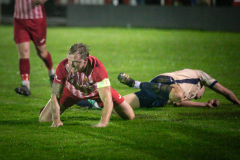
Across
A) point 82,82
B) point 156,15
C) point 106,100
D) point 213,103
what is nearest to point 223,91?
point 213,103

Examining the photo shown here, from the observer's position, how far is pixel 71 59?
436 cm

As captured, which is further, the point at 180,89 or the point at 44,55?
the point at 44,55

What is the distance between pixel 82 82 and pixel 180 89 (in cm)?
153

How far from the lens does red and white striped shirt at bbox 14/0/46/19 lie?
7.43 metres

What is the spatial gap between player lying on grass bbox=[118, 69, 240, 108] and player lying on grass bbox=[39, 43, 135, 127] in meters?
0.83

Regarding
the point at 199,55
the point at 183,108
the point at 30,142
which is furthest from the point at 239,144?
the point at 199,55

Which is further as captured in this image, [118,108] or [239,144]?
[118,108]

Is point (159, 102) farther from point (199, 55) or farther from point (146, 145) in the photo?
point (199, 55)

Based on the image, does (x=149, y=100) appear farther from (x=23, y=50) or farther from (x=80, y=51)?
(x=23, y=50)

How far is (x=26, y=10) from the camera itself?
24.5 feet

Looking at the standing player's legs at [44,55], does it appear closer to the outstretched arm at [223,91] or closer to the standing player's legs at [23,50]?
the standing player's legs at [23,50]

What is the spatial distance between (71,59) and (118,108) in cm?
102

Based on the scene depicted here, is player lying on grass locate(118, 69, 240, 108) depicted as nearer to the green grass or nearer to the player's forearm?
the player's forearm

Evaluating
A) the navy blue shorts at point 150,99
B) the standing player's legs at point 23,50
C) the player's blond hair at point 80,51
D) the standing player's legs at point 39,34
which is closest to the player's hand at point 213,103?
the navy blue shorts at point 150,99
